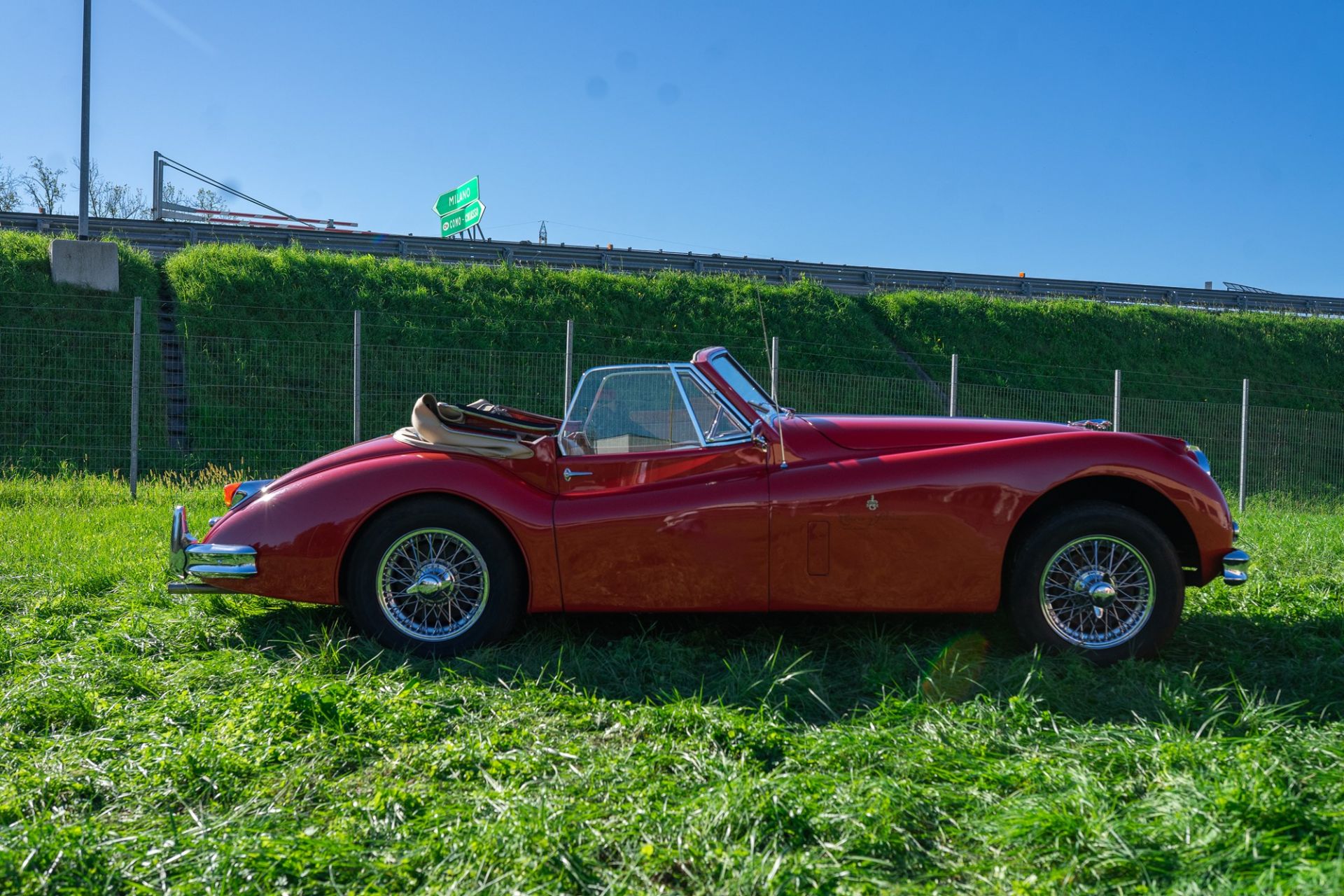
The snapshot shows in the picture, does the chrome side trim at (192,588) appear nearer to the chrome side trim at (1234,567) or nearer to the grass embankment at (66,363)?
the chrome side trim at (1234,567)

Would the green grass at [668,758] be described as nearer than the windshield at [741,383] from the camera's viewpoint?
Yes

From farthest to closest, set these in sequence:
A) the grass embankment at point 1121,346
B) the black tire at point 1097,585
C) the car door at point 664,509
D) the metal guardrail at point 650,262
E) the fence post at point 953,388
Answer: the grass embankment at point 1121,346
the metal guardrail at point 650,262
the fence post at point 953,388
the car door at point 664,509
the black tire at point 1097,585

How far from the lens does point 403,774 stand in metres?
2.75

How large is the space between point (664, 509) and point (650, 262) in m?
15.8

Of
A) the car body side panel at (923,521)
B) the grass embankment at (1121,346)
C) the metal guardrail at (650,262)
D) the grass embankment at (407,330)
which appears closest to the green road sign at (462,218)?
the metal guardrail at (650,262)

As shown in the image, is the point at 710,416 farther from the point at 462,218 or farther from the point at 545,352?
the point at 462,218

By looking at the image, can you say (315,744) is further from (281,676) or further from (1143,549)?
(1143,549)

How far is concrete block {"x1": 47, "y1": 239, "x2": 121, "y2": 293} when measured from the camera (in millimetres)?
13914

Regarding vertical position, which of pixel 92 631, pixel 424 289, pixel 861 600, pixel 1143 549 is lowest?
pixel 92 631

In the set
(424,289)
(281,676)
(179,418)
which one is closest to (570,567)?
(281,676)

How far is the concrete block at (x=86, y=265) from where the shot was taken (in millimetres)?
13914

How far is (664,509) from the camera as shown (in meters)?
3.92

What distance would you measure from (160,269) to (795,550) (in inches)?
573

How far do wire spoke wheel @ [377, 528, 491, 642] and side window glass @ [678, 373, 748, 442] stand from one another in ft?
3.72
